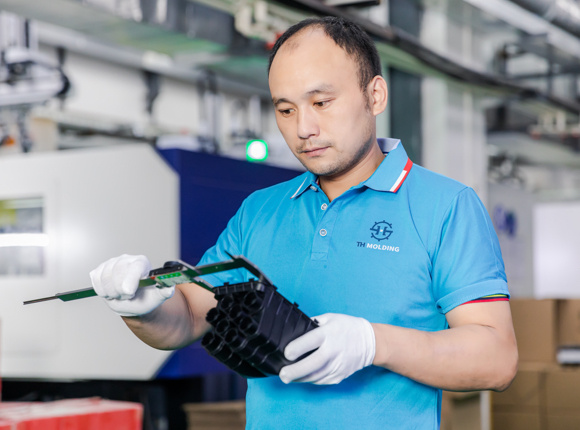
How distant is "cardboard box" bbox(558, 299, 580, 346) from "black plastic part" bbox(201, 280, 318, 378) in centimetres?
352

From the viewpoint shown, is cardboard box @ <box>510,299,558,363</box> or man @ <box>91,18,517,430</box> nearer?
man @ <box>91,18,517,430</box>

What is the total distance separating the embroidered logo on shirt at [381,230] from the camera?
1172 mm

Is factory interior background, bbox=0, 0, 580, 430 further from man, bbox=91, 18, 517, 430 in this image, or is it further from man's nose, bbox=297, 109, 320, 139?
man's nose, bbox=297, 109, 320, 139

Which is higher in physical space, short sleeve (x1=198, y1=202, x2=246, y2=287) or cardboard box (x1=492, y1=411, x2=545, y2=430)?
short sleeve (x1=198, y1=202, x2=246, y2=287)

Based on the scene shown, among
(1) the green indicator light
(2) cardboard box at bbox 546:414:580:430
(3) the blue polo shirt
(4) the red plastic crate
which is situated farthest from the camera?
(2) cardboard box at bbox 546:414:580:430

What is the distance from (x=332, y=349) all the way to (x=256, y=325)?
0.35 feet

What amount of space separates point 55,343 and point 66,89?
4.44 ft

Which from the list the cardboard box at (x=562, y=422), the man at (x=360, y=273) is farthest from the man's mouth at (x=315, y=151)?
the cardboard box at (x=562, y=422)

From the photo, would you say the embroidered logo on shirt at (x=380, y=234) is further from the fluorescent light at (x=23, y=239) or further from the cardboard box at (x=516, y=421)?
the cardboard box at (x=516, y=421)

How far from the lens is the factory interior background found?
10.0ft

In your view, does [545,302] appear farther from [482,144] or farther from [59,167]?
[59,167]

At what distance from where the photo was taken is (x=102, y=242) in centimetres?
314

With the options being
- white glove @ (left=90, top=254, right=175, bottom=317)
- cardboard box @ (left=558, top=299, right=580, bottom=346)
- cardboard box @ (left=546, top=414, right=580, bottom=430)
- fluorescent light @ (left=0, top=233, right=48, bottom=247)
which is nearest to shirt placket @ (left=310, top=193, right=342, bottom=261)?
white glove @ (left=90, top=254, right=175, bottom=317)

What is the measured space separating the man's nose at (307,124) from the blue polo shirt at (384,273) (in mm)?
121
